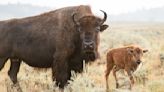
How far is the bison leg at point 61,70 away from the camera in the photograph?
10768 millimetres

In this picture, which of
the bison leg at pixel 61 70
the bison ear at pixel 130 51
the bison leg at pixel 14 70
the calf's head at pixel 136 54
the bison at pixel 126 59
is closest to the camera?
the bison leg at pixel 61 70

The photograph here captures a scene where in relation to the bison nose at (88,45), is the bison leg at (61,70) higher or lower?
lower

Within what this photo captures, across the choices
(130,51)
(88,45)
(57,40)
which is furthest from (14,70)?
(88,45)

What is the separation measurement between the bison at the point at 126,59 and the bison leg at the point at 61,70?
55.0 inches

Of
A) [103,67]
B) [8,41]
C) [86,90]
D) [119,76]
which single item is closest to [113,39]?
[103,67]

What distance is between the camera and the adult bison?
408 inches

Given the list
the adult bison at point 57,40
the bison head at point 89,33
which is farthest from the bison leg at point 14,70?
the bison head at point 89,33

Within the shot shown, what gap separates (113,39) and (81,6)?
15990mm

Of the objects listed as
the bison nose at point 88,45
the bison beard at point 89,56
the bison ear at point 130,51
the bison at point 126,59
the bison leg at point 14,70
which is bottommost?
the bison leg at point 14,70

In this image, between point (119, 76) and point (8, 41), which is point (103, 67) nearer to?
point (119, 76)

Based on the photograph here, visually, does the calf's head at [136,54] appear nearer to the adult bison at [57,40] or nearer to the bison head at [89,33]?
the adult bison at [57,40]

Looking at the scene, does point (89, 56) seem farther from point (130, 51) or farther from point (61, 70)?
point (130, 51)

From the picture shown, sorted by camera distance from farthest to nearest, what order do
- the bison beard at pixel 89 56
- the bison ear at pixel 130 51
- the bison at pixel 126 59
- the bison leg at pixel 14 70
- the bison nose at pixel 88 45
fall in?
the bison leg at pixel 14 70 < the bison ear at pixel 130 51 < the bison at pixel 126 59 < the bison beard at pixel 89 56 < the bison nose at pixel 88 45

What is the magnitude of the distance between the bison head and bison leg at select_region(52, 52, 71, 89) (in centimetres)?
50
